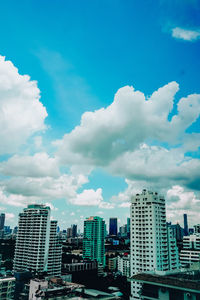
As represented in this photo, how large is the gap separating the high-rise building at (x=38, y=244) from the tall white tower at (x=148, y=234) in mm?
34507

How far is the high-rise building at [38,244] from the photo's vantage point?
8412 cm

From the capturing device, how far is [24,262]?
284 feet

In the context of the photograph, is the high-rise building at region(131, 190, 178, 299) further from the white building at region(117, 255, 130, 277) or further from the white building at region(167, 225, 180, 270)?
the white building at region(117, 255, 130, 277)

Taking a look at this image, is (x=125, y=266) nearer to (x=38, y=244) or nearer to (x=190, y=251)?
(x=190, y=251)

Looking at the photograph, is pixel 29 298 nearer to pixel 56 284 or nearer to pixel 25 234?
pixel 56 284

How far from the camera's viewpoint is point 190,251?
9675cm

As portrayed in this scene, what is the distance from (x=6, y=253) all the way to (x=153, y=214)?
92081mm

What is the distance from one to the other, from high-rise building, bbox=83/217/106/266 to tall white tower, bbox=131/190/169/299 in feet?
228

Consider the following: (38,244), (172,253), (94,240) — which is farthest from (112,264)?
(172,253)

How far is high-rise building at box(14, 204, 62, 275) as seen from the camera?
3312 inches

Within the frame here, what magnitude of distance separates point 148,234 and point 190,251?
4253cm

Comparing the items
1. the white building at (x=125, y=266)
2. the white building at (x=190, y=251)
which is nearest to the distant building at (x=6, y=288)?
the white building at (x=190, y=251)

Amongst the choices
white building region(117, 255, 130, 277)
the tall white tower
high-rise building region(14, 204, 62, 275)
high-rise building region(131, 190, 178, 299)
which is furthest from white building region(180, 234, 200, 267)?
high-rise building region(14, 204, 62, 275)

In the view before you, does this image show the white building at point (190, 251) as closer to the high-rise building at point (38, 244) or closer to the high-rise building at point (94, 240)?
the high-rise building at point (94, 240)
